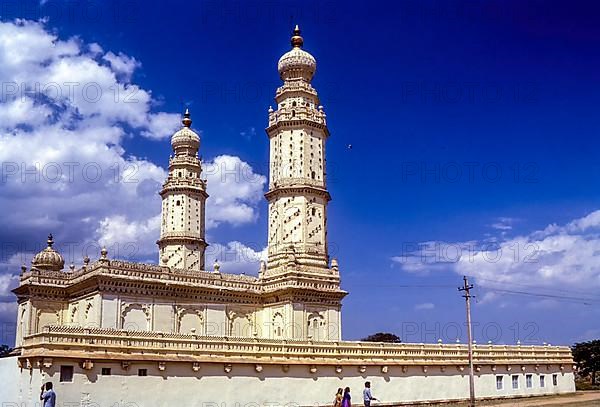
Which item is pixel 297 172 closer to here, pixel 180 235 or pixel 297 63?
pixel 297 63

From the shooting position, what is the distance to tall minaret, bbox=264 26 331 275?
46.7 metres

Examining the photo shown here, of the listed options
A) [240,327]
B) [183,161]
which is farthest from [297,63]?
[240,327]

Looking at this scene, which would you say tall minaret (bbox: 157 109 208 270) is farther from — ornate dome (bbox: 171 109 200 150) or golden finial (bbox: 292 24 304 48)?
golden finial (bbox: 292 24 304 48)

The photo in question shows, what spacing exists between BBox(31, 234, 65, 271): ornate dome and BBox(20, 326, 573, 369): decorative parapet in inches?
747

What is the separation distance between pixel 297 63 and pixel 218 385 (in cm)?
2643

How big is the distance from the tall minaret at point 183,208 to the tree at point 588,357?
133 feet

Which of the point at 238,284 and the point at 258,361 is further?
the point at 238,284

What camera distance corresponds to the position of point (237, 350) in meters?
32.2

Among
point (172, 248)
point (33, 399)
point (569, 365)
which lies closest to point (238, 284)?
point (172, 248)

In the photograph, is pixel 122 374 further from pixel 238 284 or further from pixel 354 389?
pixel 238 284

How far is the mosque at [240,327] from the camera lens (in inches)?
1121

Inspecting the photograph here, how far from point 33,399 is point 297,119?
89.9 feet

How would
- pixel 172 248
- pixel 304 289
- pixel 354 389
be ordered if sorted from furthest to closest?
1. pixel 172 248
2. pixel 304 289
3. pixel 354 389

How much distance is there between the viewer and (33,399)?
26.9 meters
